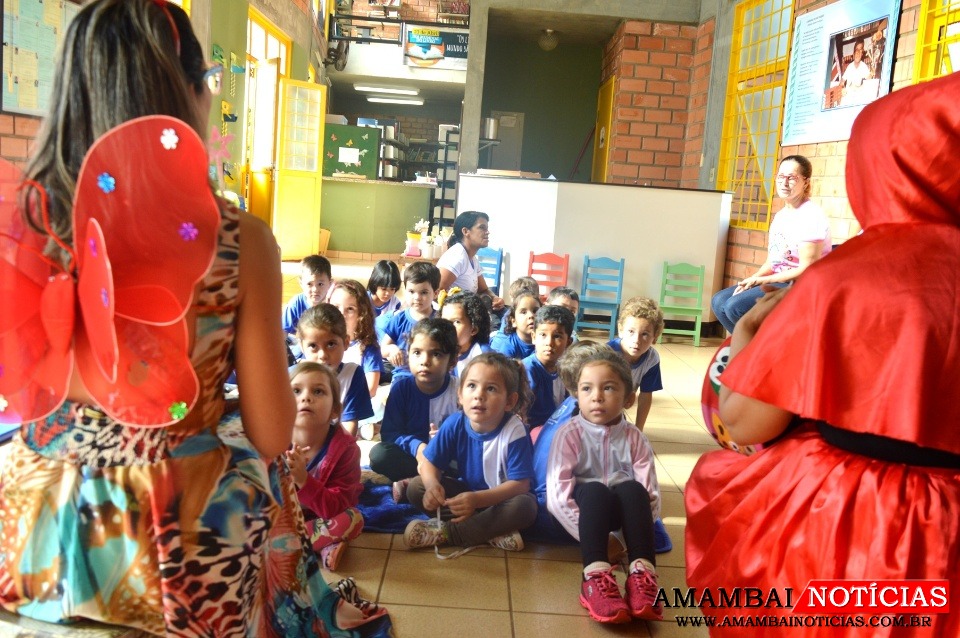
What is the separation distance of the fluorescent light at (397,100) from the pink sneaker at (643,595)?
47.9ft

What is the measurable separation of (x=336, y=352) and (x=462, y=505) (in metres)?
0.78

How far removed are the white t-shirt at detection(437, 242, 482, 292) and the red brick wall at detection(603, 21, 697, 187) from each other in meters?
3.79

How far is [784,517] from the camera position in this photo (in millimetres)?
1333

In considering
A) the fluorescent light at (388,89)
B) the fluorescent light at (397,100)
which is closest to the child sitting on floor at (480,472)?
the fluorescent light at (388,89)

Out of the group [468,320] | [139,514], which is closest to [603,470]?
[468,320]

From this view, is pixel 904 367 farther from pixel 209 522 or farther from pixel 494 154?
pixel 494 154

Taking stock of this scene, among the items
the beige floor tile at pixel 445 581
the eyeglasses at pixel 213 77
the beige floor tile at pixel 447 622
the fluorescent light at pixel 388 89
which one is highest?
the fluorescent light at pixel 388 89

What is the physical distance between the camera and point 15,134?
12.5 feet

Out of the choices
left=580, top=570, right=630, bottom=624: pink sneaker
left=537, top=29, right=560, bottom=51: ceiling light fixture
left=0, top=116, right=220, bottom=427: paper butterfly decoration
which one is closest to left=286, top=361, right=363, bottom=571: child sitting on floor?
left=580, top=570, right=630, bottom=624: pink sneaker

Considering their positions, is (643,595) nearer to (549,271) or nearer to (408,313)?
(408,313)

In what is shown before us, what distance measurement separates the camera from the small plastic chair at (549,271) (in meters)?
6.31

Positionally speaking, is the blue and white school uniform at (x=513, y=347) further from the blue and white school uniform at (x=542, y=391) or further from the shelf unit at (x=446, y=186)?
the shelf unit at (x=446, y=186)

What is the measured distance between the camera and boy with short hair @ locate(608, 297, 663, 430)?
3.33 meters

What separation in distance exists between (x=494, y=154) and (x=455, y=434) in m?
7.89
